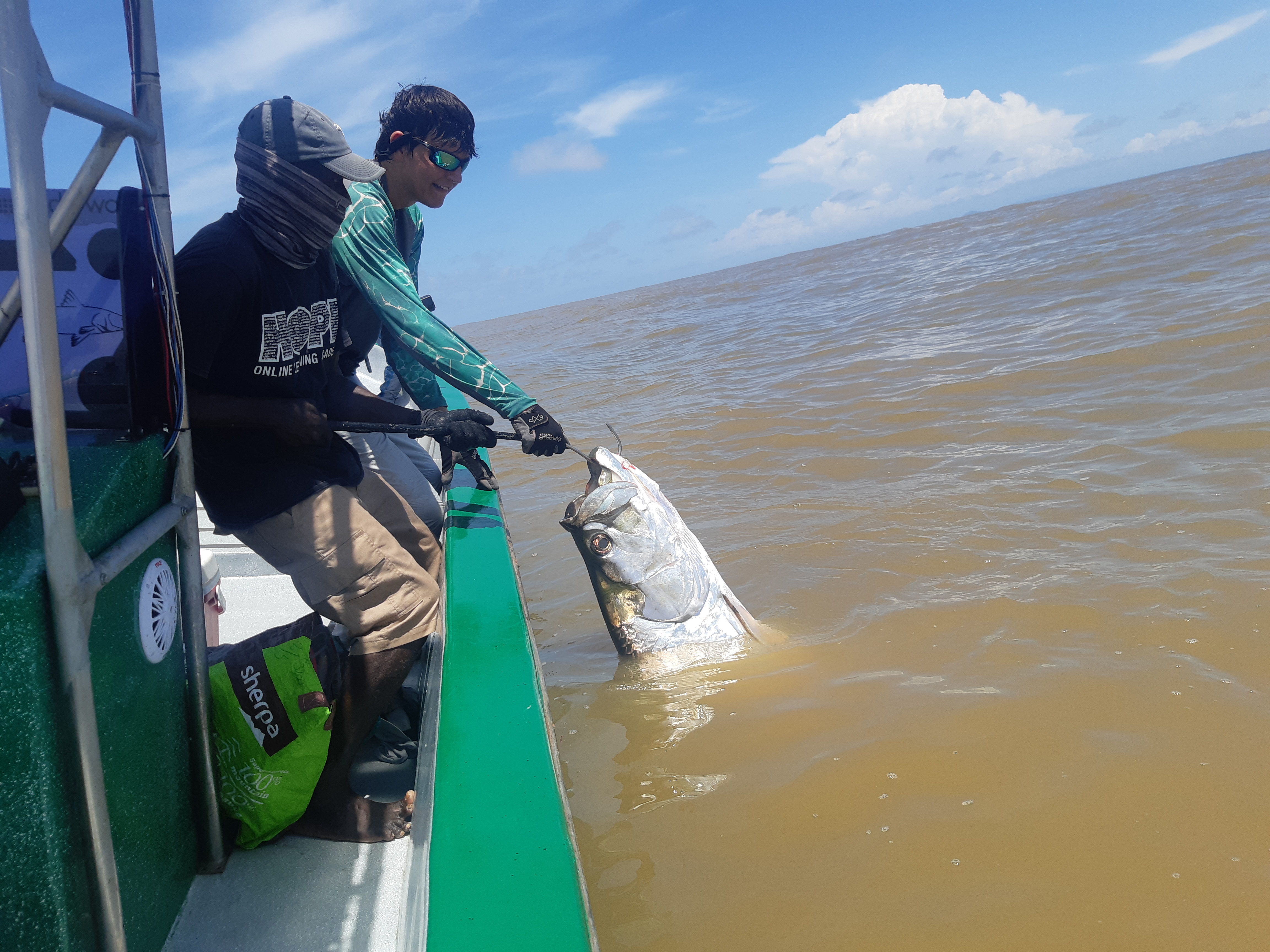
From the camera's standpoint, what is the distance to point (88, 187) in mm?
1365

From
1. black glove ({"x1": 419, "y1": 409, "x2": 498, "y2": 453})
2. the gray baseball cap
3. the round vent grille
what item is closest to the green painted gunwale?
black glove ({"x1": 419, "y1": 409, "x2": 498, "y2": 453})

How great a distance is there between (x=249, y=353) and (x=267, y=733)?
0.98 metres

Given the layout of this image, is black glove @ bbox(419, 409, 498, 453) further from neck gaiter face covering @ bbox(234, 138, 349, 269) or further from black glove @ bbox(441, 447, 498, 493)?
black glove @ bbox(441, 447, 498, 493)

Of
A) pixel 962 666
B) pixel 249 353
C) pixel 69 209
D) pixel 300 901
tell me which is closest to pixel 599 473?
pixel 249 353

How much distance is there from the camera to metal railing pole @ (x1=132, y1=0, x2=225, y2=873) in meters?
1.60

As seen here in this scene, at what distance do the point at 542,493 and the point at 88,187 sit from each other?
17.1ft

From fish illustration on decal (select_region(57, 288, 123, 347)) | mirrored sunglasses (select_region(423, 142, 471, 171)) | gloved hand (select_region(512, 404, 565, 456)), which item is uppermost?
mirrored sunglasses (select_region(423, 142, 471, 171))

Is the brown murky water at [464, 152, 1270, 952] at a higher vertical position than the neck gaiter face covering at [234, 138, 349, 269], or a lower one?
lower

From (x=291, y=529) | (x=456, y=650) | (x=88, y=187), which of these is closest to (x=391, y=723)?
(x=456, y=650)

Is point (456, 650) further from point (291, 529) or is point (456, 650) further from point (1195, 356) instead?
point (1195, 356)

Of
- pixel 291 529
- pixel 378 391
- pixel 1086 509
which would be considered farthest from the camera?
pixel 378 391

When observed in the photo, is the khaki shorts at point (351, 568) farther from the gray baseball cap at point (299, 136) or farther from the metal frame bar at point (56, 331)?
the gray baseball cap at point (299, 136)

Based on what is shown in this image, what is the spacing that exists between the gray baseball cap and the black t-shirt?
226 millimetres

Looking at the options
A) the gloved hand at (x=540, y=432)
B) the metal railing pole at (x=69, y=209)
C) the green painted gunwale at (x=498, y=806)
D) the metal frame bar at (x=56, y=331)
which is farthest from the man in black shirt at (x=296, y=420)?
the gloved hand at (x=540, y=432)
